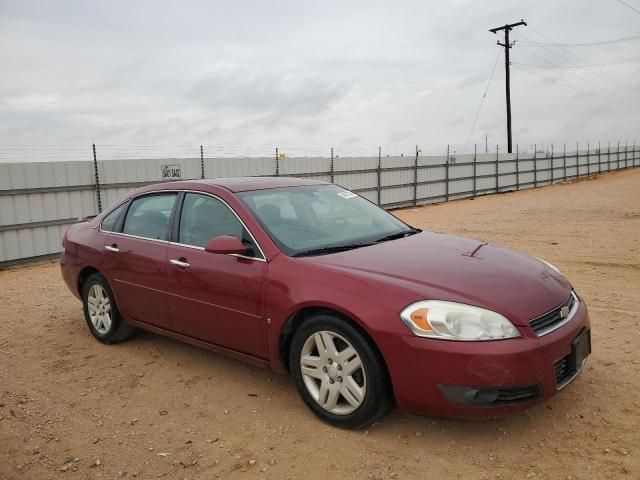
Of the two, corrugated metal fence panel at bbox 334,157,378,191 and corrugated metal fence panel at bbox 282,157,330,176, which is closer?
corrugated metal fence panel at bbox 282,157,330,176

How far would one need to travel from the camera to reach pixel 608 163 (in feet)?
170

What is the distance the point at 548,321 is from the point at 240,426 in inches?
75.7

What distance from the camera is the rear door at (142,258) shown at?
4.25m

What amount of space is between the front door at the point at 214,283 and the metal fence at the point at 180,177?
25.6 ft

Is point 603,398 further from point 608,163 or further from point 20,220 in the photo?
point 608,163

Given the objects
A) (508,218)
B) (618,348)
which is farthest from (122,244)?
(508,218)

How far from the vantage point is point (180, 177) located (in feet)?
44.3

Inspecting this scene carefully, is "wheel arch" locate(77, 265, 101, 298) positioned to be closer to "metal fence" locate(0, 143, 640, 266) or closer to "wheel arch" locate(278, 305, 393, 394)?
"wheel arch" locate(278, 305, 393, 394)

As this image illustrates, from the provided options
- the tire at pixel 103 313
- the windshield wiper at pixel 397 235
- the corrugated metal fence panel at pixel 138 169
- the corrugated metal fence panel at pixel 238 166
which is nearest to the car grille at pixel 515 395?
the windshield wiper at pixel 397 235

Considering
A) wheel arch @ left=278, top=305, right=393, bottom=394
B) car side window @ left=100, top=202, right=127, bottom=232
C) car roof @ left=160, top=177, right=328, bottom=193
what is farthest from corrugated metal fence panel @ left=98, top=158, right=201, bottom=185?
wheel arch @ left=278, top=305, right=393, bottom=394

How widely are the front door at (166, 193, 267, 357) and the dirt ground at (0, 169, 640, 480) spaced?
0.45m

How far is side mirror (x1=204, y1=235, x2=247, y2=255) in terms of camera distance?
11.5 feet

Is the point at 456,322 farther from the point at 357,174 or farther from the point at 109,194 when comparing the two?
the point at 357,174

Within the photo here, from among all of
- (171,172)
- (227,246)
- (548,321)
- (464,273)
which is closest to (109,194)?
(171,172)
